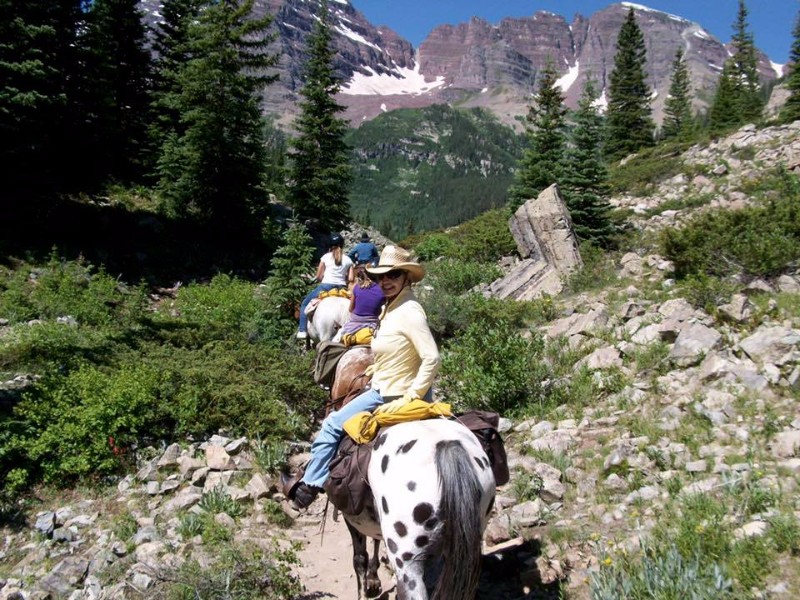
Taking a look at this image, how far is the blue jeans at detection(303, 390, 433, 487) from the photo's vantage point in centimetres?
461

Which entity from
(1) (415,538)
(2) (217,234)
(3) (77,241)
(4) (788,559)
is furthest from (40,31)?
(4) (788,559)

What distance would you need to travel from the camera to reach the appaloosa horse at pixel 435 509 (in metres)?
3.33

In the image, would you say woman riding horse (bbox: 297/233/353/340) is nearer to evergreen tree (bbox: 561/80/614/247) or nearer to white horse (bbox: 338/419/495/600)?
white horse (bbox: 338/419/495/600)

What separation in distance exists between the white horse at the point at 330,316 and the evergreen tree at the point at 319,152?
44.9 ft

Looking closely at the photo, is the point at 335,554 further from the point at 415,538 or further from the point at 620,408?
the point at 620,408

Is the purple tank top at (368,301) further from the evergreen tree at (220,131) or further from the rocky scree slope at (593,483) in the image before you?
the evergreen tree at (220,131)

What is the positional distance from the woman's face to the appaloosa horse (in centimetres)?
122

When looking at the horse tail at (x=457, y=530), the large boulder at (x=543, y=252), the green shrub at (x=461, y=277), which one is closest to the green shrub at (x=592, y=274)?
the large boulder at (x=543, y=252)

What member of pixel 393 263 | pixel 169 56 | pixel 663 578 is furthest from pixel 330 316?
pixel 169 56

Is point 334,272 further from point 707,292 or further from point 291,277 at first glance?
point 707,292

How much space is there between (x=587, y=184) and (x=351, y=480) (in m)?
14.7

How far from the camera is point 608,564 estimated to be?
4.10 m

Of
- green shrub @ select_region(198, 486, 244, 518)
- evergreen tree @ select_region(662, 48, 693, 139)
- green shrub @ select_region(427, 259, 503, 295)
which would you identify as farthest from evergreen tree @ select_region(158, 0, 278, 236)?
evergreen tree @ select_region(662, 48, 693, 139)

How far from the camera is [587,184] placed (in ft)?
53.4
